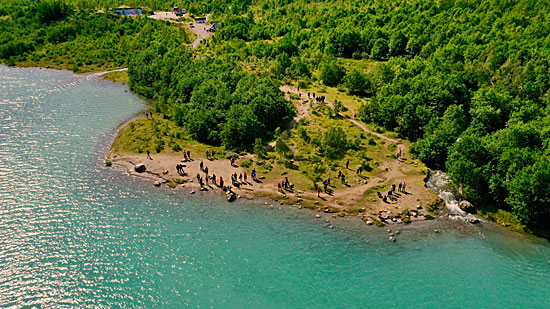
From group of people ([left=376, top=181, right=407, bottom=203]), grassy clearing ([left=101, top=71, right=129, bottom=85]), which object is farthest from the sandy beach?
grassy clearing ([left=101, top=71, right=129, bottom=85])

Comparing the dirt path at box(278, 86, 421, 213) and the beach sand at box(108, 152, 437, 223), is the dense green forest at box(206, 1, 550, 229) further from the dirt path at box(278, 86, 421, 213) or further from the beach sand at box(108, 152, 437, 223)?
the beach sand at box(108, 152, 437, 223)

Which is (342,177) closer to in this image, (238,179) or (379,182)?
(379,182)

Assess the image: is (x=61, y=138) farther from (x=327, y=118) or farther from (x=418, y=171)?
(x=418, y=171)

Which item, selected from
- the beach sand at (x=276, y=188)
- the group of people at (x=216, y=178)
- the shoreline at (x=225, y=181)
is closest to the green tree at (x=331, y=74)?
the beach sand at (x=276, y=188)

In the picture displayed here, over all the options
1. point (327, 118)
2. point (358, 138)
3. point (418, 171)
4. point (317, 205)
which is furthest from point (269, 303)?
point (327, 118)

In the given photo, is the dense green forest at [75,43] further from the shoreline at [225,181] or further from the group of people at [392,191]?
the group of people at [392,191]

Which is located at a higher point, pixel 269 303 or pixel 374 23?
pixel 374 23
